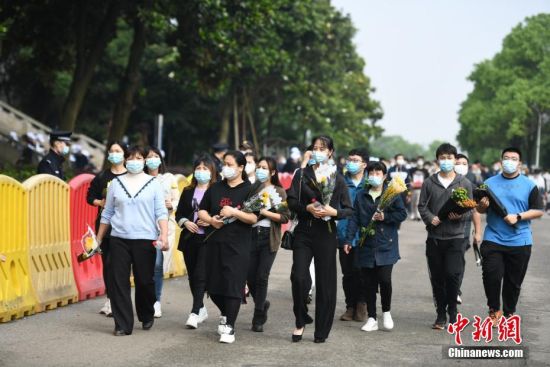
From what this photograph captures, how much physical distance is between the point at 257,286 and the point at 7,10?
20.1 m

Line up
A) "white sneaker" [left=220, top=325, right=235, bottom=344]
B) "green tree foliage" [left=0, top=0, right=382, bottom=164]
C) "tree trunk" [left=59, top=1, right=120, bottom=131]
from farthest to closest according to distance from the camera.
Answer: "green tree foliage" [left=0, top=0, right=382, bottom=164]
"tree trunk" [left=59, top=1, right=120, bottom=131]
"white sneaker" [left=220, top=325, right=235, bottom=344]

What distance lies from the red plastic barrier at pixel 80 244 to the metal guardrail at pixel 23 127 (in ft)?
105

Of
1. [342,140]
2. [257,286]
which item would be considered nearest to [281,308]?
[257,286]

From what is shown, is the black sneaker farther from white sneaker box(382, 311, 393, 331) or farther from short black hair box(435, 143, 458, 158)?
short black hair box(435, 143, 458, 158)

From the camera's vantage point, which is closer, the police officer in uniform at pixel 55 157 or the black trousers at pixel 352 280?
the black trousers at pixel 352 280

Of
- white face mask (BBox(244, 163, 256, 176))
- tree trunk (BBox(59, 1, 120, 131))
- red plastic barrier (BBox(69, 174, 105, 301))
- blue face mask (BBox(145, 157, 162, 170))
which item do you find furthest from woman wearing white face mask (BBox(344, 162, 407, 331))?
tree trunk (BBox(59, 1, 120, 131))

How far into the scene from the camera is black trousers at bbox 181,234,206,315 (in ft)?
35.6

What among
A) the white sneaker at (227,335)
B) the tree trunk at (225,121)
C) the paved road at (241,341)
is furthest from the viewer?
the tree trunk at (225,121)

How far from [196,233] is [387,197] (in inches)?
74.2

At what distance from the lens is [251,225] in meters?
10.1

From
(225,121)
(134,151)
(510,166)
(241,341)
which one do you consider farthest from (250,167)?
(225,121)

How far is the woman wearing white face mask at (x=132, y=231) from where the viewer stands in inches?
400

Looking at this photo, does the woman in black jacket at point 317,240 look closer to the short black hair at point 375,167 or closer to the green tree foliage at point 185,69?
the short black hair at point 375,167

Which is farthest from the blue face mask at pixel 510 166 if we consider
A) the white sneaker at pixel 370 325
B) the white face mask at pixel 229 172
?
the white face mask at pixel 229 172
